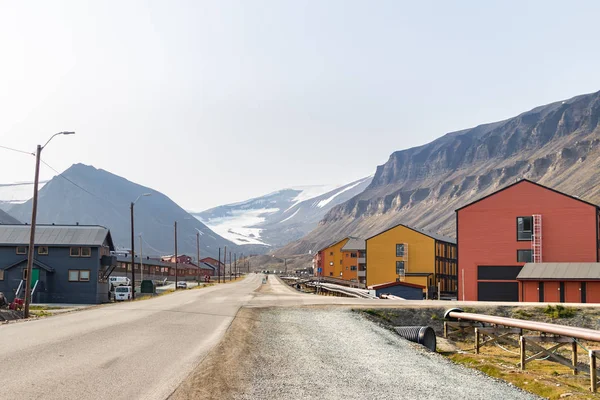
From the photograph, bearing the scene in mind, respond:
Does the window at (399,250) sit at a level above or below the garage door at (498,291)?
above

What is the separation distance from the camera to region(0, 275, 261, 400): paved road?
41.1ft

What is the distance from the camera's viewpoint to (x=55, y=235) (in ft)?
244

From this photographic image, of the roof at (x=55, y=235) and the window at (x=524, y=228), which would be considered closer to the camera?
the window at (x=524, y=228)

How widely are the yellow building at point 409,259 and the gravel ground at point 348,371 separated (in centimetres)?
7483

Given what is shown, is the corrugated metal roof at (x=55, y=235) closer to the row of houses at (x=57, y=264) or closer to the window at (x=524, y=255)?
the row of houses at (x=57, y=264)

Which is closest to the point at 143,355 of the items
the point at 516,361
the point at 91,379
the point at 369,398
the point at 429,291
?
the point at 91,379

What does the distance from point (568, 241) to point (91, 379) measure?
63237 mm

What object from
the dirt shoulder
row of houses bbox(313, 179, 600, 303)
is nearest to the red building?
row of houses bbox(313, 179, 600, 303)

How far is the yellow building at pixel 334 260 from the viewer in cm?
15400

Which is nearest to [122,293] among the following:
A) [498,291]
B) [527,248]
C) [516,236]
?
[498,291]

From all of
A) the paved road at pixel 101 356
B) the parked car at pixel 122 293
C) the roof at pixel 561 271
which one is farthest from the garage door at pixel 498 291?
the paved road at pixel 101 356

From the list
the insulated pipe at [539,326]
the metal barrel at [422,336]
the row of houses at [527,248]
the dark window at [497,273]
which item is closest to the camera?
the insulated pipe at [539,326]

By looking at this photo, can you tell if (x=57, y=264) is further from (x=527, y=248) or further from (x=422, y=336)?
(x=422, y=336)

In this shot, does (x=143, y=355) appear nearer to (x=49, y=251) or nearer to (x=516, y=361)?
(x=516, y=361)
